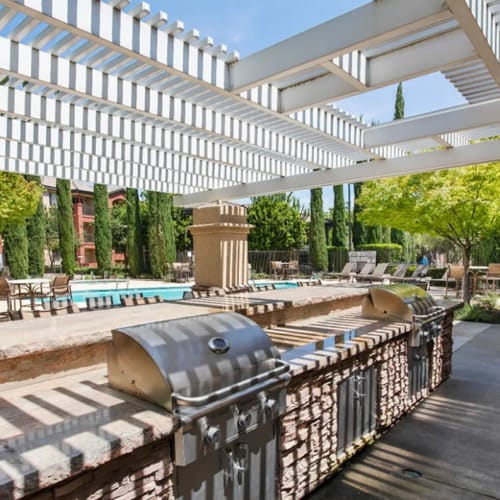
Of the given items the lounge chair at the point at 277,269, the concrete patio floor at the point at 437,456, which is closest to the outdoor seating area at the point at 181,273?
the lounge chair at the point at 277,269

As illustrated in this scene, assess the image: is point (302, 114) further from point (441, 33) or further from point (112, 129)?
point (112, 129)

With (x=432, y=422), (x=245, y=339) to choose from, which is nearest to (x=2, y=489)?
(x=245, y=339)

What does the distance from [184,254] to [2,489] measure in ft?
82.2

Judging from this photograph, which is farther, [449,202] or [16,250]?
[16,250]

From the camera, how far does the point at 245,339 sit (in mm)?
2246

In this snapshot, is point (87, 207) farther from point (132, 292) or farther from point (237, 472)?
point (237, 472)

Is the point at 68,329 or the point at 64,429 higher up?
the point at 68,329

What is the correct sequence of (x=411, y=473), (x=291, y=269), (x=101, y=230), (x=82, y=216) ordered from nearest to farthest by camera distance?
1. (x=411, y=473)
2. (x=291, y=269)
3. (x=101, y=230)
4. (x=82, y=216)

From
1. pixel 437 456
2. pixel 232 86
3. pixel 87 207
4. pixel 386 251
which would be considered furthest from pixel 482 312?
pixel 87 207

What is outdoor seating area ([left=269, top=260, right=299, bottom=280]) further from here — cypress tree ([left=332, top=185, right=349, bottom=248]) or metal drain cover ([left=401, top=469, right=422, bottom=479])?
metal drain cover ([left=401, top=469, right=422, bottom=479])

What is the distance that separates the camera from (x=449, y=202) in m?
9.95

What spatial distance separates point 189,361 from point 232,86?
10.5ft

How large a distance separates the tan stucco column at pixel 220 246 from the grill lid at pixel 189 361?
4114mm

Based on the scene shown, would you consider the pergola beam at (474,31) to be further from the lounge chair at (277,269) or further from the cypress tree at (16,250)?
the cypress tree at (16,250)
